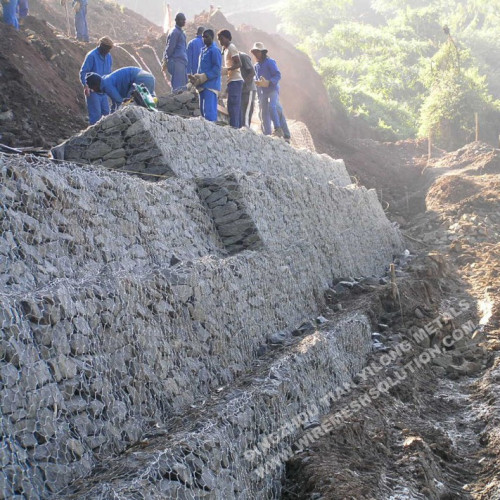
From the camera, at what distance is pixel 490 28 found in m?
59.1

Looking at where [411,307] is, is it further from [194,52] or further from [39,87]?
[39,87]

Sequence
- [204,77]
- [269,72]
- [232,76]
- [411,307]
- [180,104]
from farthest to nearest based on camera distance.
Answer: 1. [269,72]
2. [232,76]
3. [180,104]
4. [204,77]
5. [411,307]

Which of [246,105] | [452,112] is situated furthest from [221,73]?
[452,112]

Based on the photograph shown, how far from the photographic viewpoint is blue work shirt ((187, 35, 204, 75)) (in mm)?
12422

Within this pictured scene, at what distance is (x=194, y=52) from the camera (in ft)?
40.9

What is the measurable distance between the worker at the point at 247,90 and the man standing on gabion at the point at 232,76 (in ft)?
0.58

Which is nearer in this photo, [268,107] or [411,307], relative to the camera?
[411,307]

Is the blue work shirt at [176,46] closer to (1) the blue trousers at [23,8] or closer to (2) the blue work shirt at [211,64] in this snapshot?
(2) the blue work shirt at [211,64]

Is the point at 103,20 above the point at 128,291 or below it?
above

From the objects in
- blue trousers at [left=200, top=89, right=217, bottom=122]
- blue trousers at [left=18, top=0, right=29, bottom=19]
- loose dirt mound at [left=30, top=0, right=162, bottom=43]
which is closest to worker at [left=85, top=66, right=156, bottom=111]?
blue trousers at [left=200, top=89, right=217, bottom=122]

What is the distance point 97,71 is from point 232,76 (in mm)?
2357

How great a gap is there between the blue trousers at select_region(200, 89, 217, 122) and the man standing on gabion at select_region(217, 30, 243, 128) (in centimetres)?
62

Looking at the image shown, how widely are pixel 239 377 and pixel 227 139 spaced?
5172 mm

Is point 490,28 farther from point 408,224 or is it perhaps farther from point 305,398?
point 305,398
